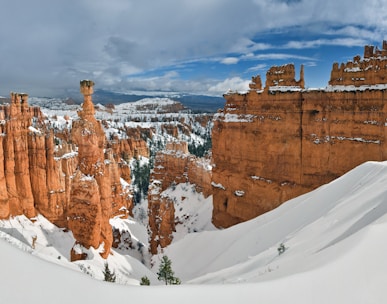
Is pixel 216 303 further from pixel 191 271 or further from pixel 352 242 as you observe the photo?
pixel 191 271

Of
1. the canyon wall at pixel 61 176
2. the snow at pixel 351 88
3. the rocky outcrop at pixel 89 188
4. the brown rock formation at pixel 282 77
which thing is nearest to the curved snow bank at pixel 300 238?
the rocky outcrop at pixel 89 188

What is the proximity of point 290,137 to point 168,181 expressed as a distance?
20046 millimetres

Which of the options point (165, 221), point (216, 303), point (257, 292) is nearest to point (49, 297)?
point (216, 303)

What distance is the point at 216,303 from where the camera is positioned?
3090 mm

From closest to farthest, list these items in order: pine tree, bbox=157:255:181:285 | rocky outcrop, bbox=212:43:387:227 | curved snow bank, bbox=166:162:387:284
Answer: curved snow bank, bbox=166:162:387:284
pine tree, bbox=157:255:181:285
rocky outcrop, bbox=212:43:387:227

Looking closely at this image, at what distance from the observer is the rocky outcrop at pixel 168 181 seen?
23547 mm

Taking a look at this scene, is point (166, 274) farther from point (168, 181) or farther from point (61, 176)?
point (168, 181)

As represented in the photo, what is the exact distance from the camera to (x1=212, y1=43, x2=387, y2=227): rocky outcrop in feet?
48.0

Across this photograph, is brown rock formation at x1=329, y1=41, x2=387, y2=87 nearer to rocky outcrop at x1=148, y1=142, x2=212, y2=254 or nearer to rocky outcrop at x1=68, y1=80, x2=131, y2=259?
rocky outcrop at x1=68, y1=80, x2=131, y2=259

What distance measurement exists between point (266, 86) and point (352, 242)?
14245 millimetres

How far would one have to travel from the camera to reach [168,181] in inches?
1382

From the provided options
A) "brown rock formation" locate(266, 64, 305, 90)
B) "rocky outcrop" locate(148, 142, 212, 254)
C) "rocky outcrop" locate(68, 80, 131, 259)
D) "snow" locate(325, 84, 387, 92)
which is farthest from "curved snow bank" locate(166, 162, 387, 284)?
"brown rock formation" locate(266, 64, 305, 90)

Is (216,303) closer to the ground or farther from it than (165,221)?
farther from it

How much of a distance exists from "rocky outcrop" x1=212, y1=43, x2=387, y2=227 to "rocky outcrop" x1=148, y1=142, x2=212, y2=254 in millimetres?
4433
